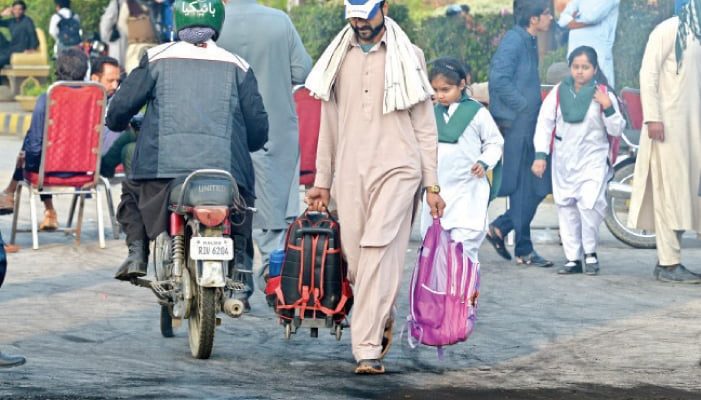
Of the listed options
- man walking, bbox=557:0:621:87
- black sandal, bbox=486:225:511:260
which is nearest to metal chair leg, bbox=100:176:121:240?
black sandal, bbox=486:225:511:260

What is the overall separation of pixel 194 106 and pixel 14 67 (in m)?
18.3

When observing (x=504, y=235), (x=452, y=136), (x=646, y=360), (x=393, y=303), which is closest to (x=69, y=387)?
(x=393, y=303)

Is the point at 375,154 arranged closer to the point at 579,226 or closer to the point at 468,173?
the point at 468,173

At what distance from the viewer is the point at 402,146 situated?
313 inches

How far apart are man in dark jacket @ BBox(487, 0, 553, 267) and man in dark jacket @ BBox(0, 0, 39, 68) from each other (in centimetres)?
1478

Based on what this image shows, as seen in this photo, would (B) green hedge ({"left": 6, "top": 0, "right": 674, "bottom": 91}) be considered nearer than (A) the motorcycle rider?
No

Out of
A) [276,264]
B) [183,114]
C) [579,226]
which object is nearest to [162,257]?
[276,264]

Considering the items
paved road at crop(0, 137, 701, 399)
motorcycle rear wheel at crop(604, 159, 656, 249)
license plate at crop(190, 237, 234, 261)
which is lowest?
paved road at crop(0, 137, 701, 399)

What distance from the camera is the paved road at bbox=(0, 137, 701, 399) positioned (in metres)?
7.38

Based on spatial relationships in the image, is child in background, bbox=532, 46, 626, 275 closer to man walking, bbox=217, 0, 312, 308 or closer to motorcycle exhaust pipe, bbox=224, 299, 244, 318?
man walking, bbox=217, 0, 312, 308

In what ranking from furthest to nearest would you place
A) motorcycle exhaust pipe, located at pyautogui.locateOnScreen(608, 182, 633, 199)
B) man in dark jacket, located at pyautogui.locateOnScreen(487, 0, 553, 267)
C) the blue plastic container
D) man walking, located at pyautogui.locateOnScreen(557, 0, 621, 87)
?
man walking, located at pyautogui.locateOnScreen(557, 0, 621, 87) < motorcycle exhaust pipe, located at pyautogui.locateOnScreen(608, 182, 633, 199) < man in dark jacket, located at pyautogui.locateOnScreen(487, 0, 553, 267) < the blue plastic container

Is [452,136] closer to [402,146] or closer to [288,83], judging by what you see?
[288,83]

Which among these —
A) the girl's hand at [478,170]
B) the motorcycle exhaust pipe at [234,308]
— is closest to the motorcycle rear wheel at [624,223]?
the girl's hand at [478,170]

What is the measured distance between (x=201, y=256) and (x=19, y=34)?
18.9 meters
